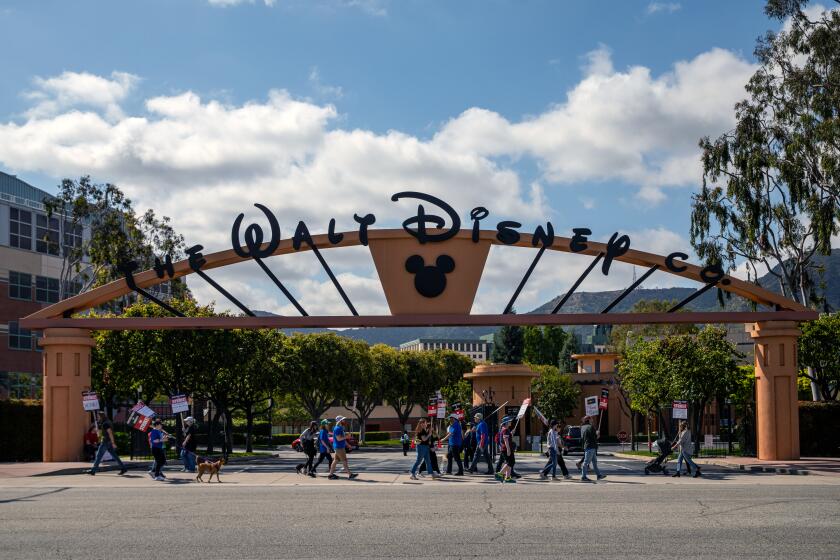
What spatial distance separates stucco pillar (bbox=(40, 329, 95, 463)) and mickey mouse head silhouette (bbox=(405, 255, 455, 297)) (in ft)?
34.8

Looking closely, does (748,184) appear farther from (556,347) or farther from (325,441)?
(556,347)

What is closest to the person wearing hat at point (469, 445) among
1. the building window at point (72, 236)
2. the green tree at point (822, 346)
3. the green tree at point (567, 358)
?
the green tree at point (822, 346)

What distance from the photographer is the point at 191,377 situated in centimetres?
4097

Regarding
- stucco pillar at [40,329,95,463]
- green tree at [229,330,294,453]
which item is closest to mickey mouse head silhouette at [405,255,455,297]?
stucco pillar at [40,329,95,463]

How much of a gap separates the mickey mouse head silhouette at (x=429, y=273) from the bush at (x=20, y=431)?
15.3 metres

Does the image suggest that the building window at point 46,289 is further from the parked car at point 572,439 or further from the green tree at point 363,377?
the parked car at point 572,439

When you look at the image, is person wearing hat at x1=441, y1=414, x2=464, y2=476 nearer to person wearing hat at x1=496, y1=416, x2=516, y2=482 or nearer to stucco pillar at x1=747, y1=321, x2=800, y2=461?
person wearing hat at x1=496, y1=416, x2=516, y2=482

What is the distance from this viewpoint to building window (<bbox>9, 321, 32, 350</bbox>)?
62656mm

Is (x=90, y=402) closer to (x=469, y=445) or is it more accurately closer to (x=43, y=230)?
(x=469, y=445)

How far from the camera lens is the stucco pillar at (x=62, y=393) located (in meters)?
29.3

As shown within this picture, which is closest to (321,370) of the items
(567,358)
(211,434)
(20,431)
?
(211,434)

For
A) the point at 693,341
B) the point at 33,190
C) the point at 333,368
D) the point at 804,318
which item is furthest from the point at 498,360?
the point at 804,318

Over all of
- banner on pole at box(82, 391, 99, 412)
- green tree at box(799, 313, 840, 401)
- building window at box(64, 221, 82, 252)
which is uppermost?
building window at box(64, 221, 82, 252)

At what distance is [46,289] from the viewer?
6656cm
